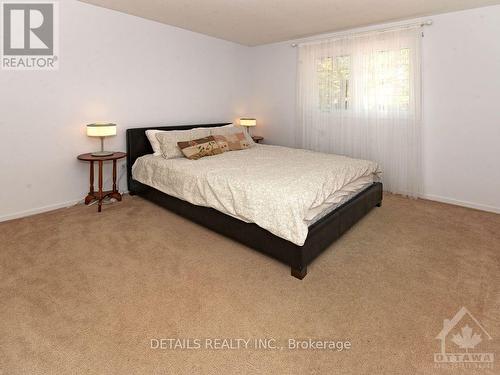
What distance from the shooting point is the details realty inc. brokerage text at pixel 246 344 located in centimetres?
155

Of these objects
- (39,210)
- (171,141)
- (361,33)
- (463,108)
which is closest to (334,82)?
(361,33)

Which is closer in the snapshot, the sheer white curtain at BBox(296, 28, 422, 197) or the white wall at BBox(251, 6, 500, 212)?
the white wall at BBox(251, 6, 500, 212)

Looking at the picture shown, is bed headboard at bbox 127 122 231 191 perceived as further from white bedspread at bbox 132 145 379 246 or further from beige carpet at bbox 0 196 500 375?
beige carpet at bbox 0 196 500 375

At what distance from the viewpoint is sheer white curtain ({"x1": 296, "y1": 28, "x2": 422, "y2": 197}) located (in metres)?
3.95

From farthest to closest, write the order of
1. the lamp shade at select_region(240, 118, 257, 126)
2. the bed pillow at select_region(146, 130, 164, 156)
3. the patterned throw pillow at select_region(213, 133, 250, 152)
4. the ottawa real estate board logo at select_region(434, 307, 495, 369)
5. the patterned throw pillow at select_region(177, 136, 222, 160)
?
the lamp shade at select_region(240, 118, 257, 126), the patterned throw pillow at select_region(213, 133, 250, 152), the bed pillow at select_region(146, 130, 164, 156), the patterned throw pillow at select_region(177, 136, 222, 160), the ottawa real estate board logo at select_region(434, 307, 495, 369)

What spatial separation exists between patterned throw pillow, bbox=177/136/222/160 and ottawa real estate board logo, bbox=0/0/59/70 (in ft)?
5.64

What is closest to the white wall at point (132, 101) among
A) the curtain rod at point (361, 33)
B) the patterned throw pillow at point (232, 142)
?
the curtain rod at point (361, 33)

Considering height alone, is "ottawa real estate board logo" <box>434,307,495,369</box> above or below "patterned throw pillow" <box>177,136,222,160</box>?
below

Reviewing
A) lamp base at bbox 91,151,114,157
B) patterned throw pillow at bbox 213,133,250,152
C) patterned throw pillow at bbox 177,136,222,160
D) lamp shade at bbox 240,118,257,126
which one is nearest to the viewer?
lamp base at bbox 91,151,114,157

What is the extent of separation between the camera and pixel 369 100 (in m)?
4.30

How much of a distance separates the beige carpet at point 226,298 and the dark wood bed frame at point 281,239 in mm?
122

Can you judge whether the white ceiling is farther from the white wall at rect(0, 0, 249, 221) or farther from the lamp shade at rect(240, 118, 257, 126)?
the lamp shade at rect(240, 118, 257, 126)

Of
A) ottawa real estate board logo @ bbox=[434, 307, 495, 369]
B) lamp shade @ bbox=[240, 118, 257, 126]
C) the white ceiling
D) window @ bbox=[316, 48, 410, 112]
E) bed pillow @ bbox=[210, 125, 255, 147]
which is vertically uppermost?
the white ceiling

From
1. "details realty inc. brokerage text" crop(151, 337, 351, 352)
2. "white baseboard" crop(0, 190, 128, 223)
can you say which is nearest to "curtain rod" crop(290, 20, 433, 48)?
"details realty inc. brokerage text" crop(151, 337, 351, 352)
